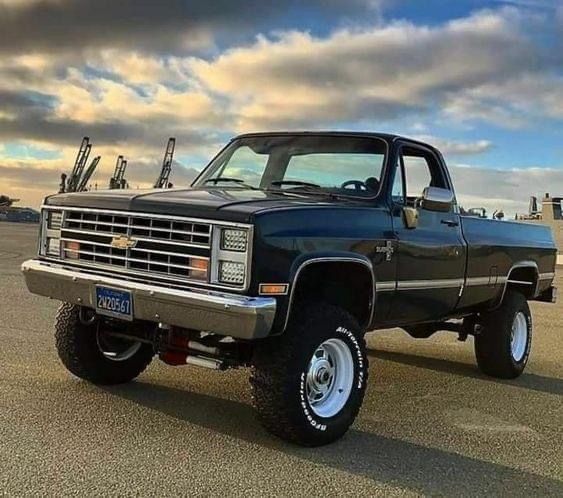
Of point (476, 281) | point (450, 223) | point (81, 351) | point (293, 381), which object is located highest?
point (450, 223)

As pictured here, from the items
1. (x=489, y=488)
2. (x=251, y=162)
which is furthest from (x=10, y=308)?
(x=489, y=488)

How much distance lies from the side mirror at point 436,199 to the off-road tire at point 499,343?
179 cm

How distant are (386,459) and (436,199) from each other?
220cm

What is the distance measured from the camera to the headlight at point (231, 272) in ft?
14.5

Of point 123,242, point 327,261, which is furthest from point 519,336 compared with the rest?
point 123,242

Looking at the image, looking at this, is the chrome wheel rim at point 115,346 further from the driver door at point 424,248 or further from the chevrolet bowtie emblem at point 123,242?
the driver door at point 424,248

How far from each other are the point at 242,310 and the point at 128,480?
110 centimetres

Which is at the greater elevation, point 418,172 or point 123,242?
point 418,172

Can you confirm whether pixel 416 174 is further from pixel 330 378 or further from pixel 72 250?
pixel 72 250

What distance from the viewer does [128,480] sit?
394 cm

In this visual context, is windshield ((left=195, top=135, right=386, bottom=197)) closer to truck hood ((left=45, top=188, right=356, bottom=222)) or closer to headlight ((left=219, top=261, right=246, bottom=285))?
truck hood ((left=45, top=188, right=356, bottom=222))

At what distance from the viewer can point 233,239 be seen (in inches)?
176

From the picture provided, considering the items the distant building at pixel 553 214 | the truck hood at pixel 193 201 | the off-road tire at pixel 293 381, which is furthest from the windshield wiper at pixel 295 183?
the distant building at pixel 553 214

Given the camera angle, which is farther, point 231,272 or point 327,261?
point 327,261
